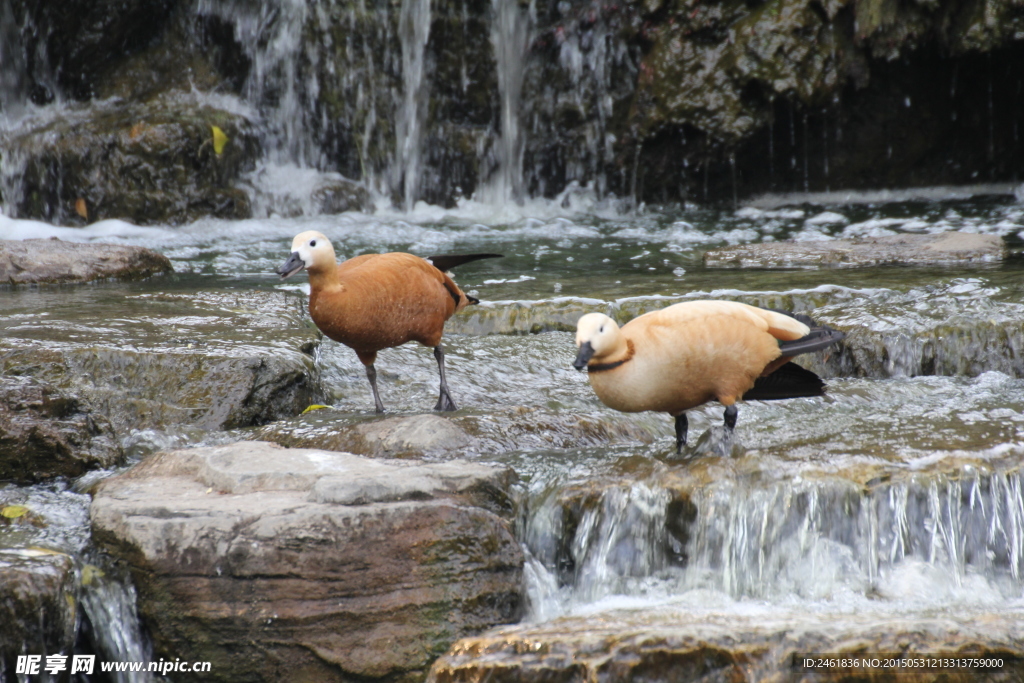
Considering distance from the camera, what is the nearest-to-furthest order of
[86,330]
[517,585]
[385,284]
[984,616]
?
[984,616], [517,585], [385,284], [86,330]

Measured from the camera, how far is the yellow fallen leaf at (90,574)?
132 inches

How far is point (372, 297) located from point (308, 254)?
0.37 metres

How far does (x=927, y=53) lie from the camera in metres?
11.9

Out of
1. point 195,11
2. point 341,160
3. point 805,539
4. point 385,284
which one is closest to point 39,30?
point 195,11

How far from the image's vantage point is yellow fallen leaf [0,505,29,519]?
145 inches

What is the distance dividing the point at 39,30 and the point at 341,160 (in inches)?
168

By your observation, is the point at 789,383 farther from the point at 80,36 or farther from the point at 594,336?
the point at 80,36

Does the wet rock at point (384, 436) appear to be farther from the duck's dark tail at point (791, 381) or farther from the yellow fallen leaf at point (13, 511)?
the duck's dark tail at point (791, 381)

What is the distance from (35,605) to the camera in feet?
10.1

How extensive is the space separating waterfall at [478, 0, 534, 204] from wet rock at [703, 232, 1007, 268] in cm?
541

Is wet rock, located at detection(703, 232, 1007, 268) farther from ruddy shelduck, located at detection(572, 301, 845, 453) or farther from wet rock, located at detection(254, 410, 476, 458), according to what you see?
wet rock, located at detection(254, 410, 476, 458)

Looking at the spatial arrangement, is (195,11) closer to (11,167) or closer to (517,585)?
(11,167)

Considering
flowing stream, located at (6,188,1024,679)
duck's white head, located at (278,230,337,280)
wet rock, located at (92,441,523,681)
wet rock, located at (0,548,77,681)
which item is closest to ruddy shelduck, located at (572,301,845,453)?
flowing stream, located at (6,188,1024,679)

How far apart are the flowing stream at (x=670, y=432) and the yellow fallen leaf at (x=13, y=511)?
0.21 ft
